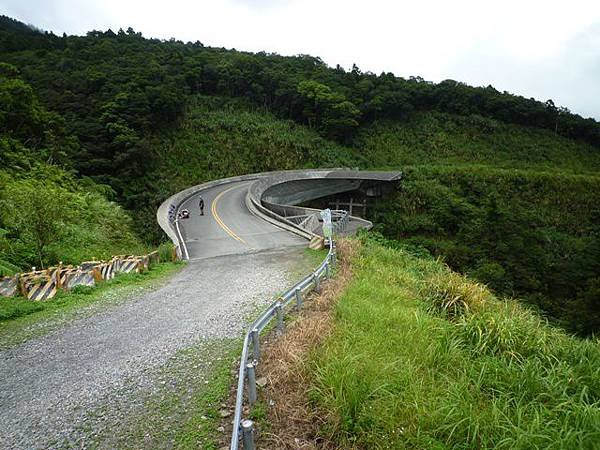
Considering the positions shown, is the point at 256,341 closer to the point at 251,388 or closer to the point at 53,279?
the point at 251,388

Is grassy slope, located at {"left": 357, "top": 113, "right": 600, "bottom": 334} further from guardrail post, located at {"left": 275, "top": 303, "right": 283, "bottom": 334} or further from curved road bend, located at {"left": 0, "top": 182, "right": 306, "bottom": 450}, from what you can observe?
guardrail post, located at {"left": 275, "top": 303, "right": 283, "bottom": 334}

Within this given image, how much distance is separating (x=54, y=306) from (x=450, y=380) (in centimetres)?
807

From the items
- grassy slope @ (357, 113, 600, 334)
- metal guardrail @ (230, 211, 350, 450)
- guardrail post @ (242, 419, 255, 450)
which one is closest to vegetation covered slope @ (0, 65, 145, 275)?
metal guardrail @ (230, 211, 350, 450)

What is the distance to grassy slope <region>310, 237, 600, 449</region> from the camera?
3.39m

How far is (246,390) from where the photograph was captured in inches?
168

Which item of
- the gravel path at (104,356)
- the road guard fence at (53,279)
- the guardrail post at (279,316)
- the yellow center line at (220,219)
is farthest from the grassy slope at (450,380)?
the yellow center line at (220,219)

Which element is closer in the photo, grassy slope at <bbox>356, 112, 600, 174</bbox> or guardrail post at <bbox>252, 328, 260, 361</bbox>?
guardrail post at <bbox>252, 328, 260, 361</bbox>

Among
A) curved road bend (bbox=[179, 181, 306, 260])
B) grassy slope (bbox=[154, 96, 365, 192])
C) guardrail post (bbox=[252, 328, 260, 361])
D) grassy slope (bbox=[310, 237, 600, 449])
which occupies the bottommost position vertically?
curved road bend (bbox=[179, 181, 306, 260])

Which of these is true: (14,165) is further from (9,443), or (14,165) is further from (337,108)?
(337,108)

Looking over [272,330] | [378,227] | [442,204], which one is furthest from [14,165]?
[442,204]

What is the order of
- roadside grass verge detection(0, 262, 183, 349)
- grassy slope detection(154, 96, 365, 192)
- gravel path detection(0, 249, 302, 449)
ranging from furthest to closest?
grassy slope detection(154, 96, 365, 192)
roadside grass verge detection(0, 262, 183, 349)
gravel path detection(0, 249, 302, 449)

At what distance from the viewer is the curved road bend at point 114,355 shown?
154 inches

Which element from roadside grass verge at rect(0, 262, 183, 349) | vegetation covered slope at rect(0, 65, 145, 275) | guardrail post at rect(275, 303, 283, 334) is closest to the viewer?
guardrail post at rect(275, 303, 283, 334)

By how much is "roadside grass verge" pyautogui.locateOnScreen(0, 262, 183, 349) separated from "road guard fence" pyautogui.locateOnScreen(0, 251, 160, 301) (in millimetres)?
256
